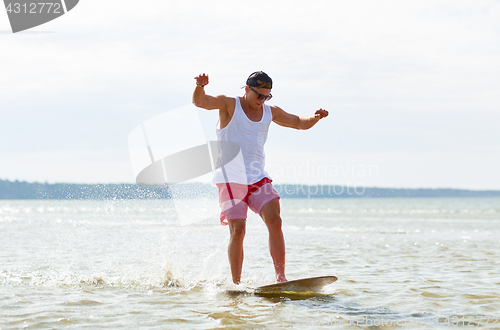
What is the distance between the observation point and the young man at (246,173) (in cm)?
529

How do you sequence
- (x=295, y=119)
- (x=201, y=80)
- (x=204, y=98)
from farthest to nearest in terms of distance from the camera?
(x=295, y=119) → (x=204, y=98) → (x=201, y=80)

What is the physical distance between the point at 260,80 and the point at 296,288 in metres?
2.22

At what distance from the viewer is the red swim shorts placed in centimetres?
535

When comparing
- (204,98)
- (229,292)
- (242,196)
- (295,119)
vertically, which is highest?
(204,98)

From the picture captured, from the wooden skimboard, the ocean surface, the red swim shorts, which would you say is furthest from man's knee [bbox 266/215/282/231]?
the ocean surface

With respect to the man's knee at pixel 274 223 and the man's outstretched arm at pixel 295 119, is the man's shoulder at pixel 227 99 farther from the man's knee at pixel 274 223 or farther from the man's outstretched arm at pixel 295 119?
the man's knee at pixel 274 223

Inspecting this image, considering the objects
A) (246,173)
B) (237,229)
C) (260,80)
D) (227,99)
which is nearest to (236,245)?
(237,229)

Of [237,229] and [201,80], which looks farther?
[237,229]

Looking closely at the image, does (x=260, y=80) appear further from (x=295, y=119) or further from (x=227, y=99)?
(x=295, y=119)

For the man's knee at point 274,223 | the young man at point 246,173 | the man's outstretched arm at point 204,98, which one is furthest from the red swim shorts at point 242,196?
the man's outstretched arm at point 204,98

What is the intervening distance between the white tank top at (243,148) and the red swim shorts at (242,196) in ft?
0.23

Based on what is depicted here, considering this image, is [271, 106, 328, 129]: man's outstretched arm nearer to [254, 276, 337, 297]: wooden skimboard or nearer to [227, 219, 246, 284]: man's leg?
[227, 219, 246, 284]: man's leg

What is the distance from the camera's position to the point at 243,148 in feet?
17.4

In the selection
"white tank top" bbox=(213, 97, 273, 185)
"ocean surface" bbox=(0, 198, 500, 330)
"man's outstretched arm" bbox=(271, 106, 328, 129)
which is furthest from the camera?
"man's outstretched arm" bbox=(271, 106, 328, 129)
